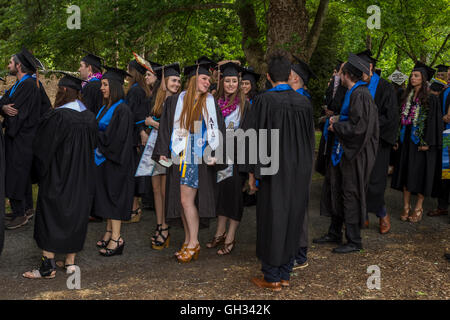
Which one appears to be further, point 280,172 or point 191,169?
point 191,169

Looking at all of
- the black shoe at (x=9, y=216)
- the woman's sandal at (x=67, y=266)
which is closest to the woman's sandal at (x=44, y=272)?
the woman's sandal at (x=67, y=266)

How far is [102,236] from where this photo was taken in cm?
600

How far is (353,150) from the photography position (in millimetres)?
5340

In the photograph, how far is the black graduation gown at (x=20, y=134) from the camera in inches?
244

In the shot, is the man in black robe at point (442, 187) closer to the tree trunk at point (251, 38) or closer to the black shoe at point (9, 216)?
the tree trunk at point (251, 38)

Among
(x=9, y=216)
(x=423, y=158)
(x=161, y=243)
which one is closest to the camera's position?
(x=161, y=243)

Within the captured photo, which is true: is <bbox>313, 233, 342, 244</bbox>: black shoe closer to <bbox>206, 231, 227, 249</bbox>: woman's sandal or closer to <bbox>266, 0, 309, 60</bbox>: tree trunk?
<bbox>206, 231, 227, 249</bbox>: woman's sandal

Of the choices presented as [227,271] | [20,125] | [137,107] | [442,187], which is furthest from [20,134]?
[442,187]

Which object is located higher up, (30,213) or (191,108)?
(191,108)

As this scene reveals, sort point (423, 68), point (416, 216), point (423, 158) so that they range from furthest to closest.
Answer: point (423, 158), point (416, 216), point (423, 68)

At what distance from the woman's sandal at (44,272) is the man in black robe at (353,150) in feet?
10.2

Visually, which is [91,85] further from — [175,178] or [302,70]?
[302,70]

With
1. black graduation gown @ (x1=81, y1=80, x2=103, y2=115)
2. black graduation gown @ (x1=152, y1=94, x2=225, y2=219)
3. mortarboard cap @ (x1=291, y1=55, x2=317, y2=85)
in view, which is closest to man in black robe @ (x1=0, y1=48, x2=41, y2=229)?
black graduation gown @ (x1=81, y1=80, x2=103, y2=115)

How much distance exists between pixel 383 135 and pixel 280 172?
8.47 ft
